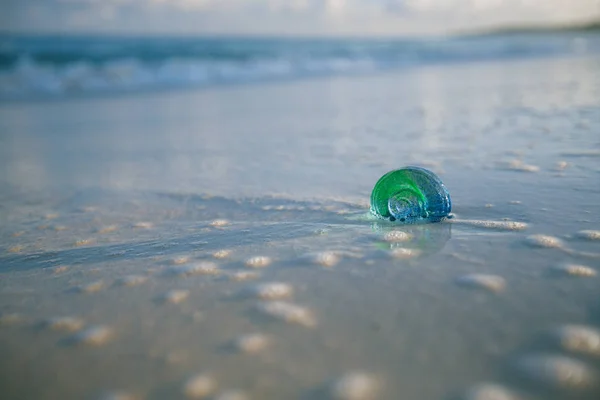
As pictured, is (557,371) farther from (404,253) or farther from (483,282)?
(404,253)

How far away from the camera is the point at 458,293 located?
1.37m

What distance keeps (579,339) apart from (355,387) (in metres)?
0.51

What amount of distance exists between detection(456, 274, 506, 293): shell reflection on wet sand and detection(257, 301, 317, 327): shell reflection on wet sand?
0.45m

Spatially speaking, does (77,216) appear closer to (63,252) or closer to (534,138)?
(63,252)

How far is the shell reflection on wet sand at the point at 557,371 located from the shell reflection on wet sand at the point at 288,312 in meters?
0.48

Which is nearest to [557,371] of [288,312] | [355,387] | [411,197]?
[355,387]

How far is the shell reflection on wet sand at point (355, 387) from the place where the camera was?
983 mm

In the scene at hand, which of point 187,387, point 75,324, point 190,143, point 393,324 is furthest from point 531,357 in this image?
point 190,143

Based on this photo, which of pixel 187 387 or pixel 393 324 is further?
pixel 393 324

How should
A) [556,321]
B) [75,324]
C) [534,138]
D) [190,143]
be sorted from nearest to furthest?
[556,321]
[75,324]
[534,138]
[190,143]

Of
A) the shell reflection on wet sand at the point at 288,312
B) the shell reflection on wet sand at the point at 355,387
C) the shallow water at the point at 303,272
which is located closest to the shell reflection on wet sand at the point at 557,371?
the shallow water at the point at 303,272

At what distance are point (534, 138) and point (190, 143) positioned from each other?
276cm

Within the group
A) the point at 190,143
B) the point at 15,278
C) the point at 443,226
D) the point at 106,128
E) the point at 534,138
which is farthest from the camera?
the point at 106,128

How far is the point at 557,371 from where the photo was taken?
39.6 inches
